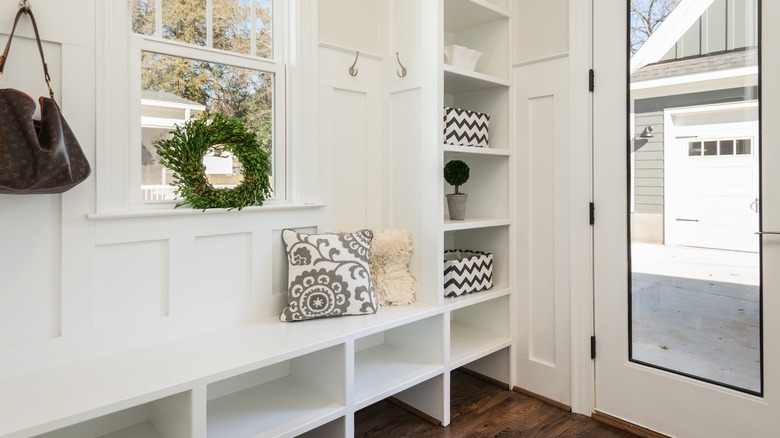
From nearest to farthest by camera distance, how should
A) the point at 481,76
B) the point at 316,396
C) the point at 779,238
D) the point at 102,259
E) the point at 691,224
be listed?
1. the point at 102,259
2. the point at 779,238
3. the point at 316,396
4. the point at 691,224
5. the point at 481,76

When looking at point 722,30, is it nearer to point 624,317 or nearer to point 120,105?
point 624,317

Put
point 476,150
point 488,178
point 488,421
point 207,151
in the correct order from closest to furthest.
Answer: point 207,151, point 488,421, point 476,150, point 488,178

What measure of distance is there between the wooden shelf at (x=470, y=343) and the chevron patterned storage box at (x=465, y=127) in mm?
1108

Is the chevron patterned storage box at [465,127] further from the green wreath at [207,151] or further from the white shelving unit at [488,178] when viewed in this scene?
the green wreath at [207,151]

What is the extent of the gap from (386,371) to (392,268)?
1.64ft

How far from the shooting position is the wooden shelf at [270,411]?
1731 mm

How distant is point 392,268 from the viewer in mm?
2387

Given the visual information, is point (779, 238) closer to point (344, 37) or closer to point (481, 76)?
point (481, 76)

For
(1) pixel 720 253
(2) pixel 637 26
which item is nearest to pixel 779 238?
(1) pixel 720 253

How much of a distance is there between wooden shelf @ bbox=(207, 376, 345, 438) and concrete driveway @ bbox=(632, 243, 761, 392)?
150 cm

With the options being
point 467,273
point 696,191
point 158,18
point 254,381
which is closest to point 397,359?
point 467,273

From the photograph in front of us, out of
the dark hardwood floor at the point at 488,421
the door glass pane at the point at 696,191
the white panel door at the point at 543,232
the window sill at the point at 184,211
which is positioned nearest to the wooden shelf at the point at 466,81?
the white panel door at the point at 543,232

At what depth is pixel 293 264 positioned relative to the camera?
A: 6.89ft

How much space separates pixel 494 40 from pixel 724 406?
2136 millimetres
